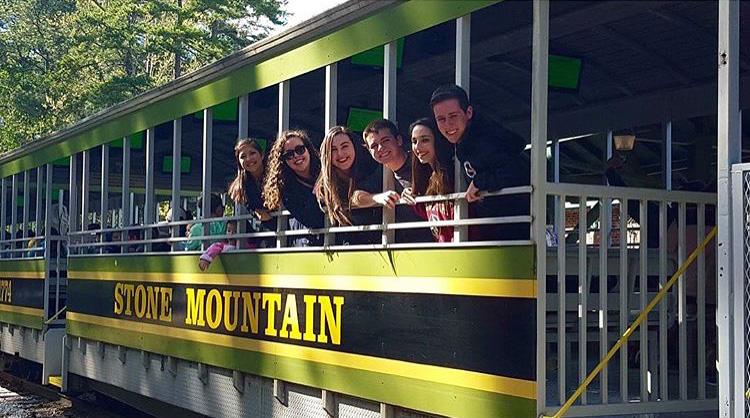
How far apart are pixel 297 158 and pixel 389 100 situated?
3.73 ft

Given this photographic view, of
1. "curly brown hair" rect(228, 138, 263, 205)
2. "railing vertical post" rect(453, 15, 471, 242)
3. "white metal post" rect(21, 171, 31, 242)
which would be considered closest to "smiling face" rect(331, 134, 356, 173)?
"railing vertical post" rect(453, 15, 471, 242)

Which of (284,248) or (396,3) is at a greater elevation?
(396,3)

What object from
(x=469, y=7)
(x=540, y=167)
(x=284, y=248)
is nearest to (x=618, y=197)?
(x=540, y=167)

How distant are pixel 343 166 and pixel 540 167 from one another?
180 cm

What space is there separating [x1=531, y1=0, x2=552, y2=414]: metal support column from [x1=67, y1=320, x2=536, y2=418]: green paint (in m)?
0.21

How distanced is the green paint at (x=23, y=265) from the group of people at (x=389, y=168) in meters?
5.66

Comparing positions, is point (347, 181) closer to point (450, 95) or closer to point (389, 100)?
point (389, 100)

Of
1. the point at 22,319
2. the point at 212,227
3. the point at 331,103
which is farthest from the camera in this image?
the point at 22,319

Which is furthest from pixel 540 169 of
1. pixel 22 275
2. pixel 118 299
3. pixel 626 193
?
pixel 22 275

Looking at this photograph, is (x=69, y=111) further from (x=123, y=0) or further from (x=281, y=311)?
(x=281, y=311)

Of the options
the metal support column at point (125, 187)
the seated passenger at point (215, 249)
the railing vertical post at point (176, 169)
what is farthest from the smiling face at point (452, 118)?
→ the metal support column at point (125, 187)

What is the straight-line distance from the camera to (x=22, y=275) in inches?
Result: 523

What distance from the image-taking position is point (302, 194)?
268 inches

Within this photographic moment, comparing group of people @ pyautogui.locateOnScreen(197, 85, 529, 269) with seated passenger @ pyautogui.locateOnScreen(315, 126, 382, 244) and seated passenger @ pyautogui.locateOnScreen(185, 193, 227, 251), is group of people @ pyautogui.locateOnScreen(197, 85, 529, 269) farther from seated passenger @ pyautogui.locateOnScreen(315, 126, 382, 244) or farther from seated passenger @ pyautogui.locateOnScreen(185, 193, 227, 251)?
seated passenger @ pyautogui.locateOnScreen(185, 193, 227, 251)
